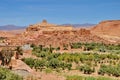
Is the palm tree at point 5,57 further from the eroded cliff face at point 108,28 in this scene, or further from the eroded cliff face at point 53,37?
the eroded cliff face at point 108,28

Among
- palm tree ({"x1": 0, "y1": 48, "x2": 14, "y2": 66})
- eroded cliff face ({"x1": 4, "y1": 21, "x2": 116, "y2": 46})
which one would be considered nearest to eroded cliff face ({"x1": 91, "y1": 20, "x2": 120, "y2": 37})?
eroded cliff face ({"x1": 4, "y1": 21, "x2": 116, "y2": 46})

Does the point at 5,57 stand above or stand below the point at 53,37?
above

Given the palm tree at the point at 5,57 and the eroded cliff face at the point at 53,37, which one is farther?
the eroded cliff face at the point at 53,37

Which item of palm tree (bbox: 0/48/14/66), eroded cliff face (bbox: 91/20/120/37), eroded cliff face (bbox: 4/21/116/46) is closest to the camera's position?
palm tree (bbox: 0/48/14/66)

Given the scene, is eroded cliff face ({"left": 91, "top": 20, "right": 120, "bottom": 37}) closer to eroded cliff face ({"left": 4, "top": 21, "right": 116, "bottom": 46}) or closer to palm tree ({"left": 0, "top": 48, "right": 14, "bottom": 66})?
eroded cliff face ({"left": 4, "top": 21, "right": 116, "bottom": 46})

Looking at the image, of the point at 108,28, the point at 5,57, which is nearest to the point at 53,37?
the point at 5,57

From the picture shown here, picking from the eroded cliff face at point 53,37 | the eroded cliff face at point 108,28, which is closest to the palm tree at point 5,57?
the eroded cliff face at point 53,37

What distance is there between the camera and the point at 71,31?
308 feet

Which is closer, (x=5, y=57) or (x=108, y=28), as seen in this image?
(x=5, y=57)

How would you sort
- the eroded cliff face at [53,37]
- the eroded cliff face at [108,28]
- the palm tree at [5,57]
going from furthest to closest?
the eroded cliff face at [108,28], the eroded cliff face at [53,37], the palm tree at [5,57]

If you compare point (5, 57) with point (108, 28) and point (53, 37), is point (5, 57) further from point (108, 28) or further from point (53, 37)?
point (108, 28)

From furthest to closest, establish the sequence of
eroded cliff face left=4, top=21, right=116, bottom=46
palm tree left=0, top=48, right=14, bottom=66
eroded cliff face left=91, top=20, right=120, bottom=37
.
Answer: eroded cliff face left=91, top=20, right=120, bottom=37 → eroded cliff face left=4, top=21, right=116, bottom=46 → palm tree left=0, top=48, right=14, bottom=66

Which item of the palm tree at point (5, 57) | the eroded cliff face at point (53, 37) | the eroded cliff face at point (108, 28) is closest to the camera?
the palm tree at point (5, 57)

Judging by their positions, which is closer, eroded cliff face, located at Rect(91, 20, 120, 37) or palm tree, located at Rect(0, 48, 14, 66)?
palm tree, located at Rect(0, 48, 14, 66)
